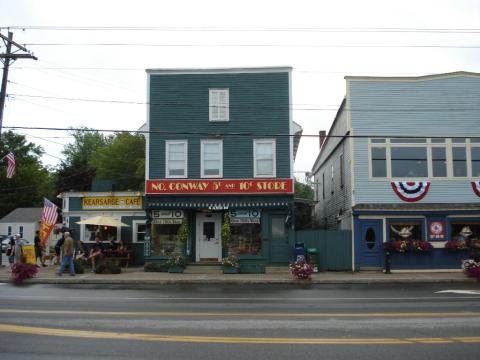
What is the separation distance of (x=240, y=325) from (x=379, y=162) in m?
15.5

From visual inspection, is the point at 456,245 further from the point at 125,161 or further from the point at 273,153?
the point at 125,161

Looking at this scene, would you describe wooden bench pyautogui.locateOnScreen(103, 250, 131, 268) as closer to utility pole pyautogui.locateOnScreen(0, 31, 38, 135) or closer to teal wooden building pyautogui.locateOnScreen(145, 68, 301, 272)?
teal wooden building pyautogui.locateOnScreen(145, 68, 301, 272)

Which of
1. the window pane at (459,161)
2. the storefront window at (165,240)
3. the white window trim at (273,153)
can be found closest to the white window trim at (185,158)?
the storefront window at (165,240)

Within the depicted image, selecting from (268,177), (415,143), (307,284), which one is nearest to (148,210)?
(268,177)

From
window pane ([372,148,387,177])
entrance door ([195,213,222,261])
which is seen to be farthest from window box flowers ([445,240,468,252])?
entrance door ([195,213,222,261])

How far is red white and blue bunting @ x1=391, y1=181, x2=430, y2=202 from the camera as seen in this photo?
23.0m

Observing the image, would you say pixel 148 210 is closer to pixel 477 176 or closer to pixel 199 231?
pixel 199 231

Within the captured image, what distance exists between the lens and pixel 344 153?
2516cm

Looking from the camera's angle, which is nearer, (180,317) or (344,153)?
(180,317)

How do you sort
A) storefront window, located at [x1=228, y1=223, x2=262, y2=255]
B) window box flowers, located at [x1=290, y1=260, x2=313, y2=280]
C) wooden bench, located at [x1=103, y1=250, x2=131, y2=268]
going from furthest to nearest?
1. wooden bench, located at [x1=103, y1=250, x2=131, y2=268]
2. storefront window, located at [x1=228, y1=223, x2=262, y2=255]
3. window box flowers, located at [x1=290, y1=260, x2=313, y2=280]

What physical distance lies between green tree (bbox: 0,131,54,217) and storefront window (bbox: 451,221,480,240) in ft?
174

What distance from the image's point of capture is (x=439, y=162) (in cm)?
2348

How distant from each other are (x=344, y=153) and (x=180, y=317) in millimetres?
16276

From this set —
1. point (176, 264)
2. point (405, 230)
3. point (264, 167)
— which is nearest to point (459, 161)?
point (405, 230)
